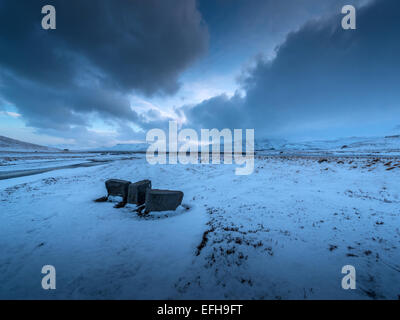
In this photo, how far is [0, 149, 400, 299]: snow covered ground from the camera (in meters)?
3.23

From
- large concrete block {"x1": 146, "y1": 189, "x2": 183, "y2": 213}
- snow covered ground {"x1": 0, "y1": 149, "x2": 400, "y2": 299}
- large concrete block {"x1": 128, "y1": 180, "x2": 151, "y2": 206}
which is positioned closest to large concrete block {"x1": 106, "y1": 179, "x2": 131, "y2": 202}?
large concrete block {"x1": 128, "y1": 180, "x2": 151, "y2": 206}

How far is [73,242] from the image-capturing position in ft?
16.4

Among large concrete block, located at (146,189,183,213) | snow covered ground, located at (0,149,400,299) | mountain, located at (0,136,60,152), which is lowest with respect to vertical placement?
snow covered ground, located at (0,149,400,299)

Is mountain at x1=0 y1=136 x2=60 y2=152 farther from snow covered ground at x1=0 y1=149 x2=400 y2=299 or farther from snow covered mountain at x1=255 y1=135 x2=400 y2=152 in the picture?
snow covered mountain at x1=255 y1=135 x2=400 y2=152

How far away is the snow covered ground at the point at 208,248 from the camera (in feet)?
10.6

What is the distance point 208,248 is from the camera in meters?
4.56

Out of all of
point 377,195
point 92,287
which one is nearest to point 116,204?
point 92,287

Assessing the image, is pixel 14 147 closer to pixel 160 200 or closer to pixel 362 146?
pixel 160 200

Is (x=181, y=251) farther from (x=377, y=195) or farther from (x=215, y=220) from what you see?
(x=377, y=195)

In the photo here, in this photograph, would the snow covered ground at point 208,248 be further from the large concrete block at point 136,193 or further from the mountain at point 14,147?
the mountain at point 14,147

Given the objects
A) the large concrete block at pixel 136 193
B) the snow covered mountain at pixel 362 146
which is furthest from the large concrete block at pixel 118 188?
the snow covered mountain at pixel 362 146

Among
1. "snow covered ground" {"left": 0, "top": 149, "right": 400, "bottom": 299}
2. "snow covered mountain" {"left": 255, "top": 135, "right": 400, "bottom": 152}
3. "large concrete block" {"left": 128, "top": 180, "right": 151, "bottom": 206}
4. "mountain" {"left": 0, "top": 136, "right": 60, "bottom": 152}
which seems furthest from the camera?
"mountain" {"left": 0, "top": 136, "right": 60, "bottom": 152}

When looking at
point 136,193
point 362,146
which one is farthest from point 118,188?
point 362,146
